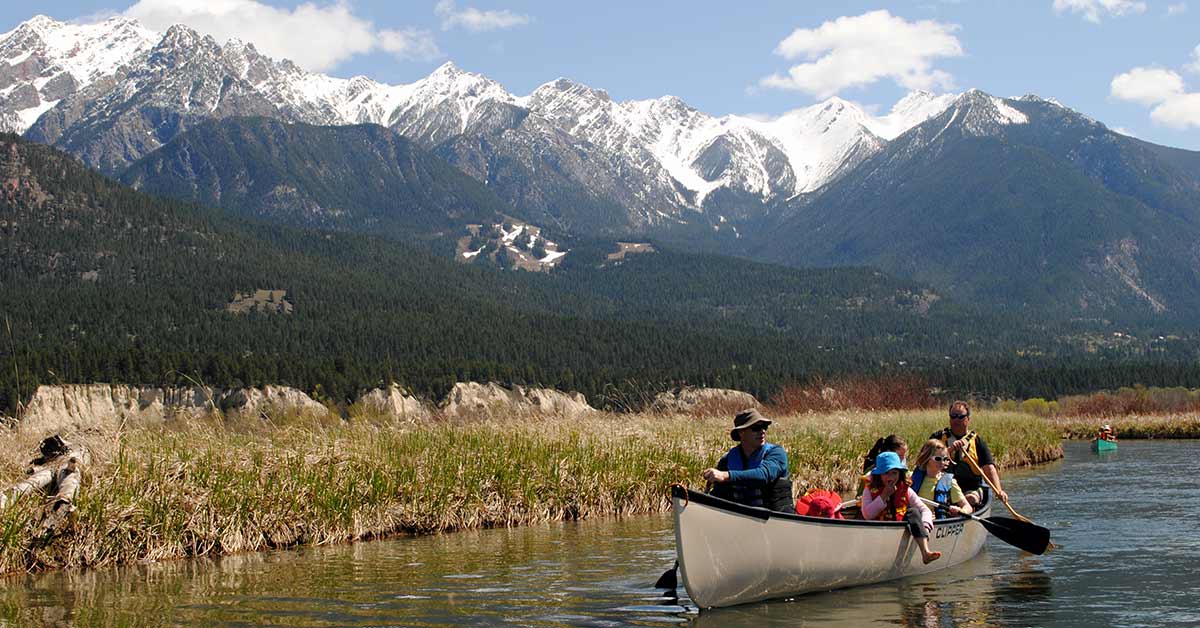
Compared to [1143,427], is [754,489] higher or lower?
lower

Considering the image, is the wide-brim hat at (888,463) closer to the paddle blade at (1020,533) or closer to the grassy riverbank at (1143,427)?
the paddle blade at (1020,533)

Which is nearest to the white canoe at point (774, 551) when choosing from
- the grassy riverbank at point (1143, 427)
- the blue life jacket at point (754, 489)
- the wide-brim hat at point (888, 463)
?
the blue life jacket at point (754, 489)

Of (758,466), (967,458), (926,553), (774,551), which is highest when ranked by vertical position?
(758,466)

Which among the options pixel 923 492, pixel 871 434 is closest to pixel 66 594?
pixel 923 492

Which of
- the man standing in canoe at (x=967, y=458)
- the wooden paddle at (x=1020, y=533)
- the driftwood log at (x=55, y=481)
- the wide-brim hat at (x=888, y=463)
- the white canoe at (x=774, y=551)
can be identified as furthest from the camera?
the man standing in canoe at (x=967, y=458)

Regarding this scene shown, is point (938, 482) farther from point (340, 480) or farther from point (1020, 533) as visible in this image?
point (340, 480)

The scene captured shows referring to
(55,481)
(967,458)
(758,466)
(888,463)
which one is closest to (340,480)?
(55,481)

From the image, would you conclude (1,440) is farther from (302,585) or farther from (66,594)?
(302,585)

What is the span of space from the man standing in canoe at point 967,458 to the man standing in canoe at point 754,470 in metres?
7.26

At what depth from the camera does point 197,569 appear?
74.1 ft

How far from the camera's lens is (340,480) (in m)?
25.8

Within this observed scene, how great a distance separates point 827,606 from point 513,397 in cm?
12717

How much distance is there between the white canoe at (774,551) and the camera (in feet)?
60.1

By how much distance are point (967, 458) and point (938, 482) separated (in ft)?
8.52
